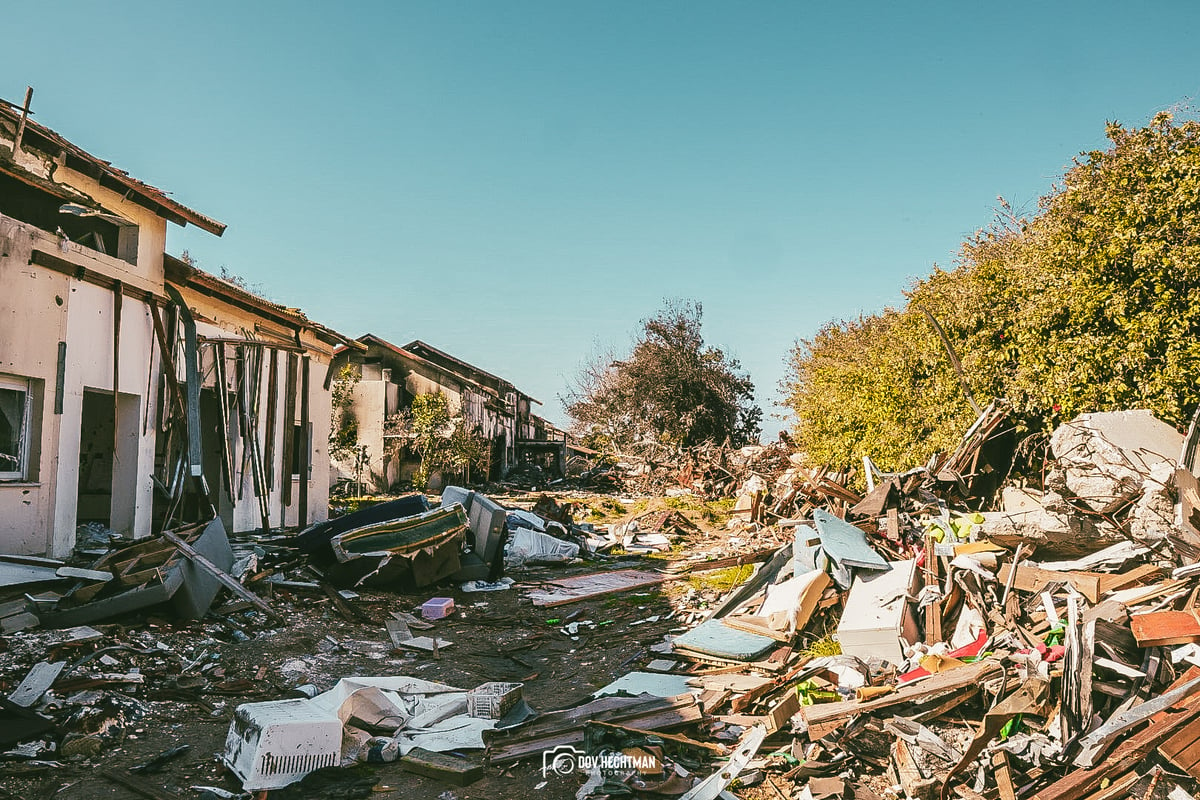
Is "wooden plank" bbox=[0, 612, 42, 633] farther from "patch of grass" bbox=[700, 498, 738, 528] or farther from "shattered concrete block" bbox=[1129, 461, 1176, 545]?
"patch of grass" bbox=[700, 498, 738, 528]

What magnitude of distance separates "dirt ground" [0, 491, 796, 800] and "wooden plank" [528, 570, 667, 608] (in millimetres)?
229

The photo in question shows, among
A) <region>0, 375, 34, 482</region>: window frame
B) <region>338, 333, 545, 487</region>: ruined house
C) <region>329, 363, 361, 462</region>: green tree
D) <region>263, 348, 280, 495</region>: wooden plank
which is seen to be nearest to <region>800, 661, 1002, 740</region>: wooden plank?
<region>0, 375, 34, 482</region>: window frame

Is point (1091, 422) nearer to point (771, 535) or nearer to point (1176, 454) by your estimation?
point (1176, 454)

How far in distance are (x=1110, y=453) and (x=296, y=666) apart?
28.7ft

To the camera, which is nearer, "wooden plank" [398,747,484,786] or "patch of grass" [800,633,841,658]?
"wooden plank" [398,747,484,786]

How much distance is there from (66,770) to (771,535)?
1089 centimetres

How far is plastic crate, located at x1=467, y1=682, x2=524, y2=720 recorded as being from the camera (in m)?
5.66

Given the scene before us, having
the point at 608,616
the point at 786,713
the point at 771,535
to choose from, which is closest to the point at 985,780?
the point at 786,713

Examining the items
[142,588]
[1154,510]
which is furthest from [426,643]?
[1154,510]

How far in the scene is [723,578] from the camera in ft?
36.2

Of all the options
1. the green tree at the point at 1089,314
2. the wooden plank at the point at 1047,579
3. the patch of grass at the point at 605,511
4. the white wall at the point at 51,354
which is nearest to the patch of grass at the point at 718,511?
the patch of grass at the point at 605,511

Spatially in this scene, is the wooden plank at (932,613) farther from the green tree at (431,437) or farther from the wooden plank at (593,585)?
the green tree at (431,437)

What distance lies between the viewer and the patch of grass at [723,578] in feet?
34.5

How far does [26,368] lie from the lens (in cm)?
850
